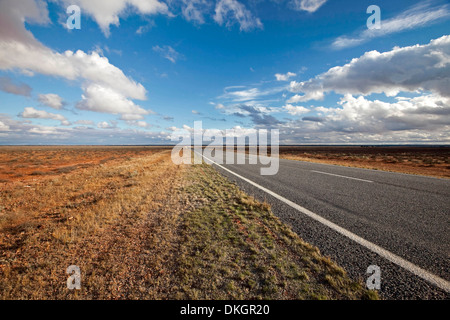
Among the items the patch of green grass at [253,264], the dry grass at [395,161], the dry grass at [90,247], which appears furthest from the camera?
the dry grass at [395,161]

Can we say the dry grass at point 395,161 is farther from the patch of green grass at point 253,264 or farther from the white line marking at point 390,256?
the patch of green grass at point 253,264

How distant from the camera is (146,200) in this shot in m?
5.84

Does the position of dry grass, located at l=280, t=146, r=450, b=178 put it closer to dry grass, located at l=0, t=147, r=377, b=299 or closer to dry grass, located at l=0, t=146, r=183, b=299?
dry grass, located at l=0, t=147, r=377, b=299

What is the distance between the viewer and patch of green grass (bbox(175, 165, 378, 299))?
6.98 feet

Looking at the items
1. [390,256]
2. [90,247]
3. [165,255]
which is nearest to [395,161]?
[390,256]

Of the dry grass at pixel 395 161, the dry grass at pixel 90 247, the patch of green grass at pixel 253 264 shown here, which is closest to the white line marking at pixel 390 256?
the patch of green grass at pixel 253 264

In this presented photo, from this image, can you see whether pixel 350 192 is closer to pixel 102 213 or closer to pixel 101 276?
pixel 101 276

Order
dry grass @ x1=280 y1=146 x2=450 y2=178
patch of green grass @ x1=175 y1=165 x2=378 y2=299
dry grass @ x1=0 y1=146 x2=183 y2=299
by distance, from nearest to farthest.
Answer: patch of green grass @ x1=175 y1=165 x2=378 y2=299, dry grass @ x1=0 y1=146 x2=183 y2=299, dry grass @ x1=280 y1=146 x2=450 y2=178

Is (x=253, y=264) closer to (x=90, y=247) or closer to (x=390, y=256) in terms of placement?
(x=390, y=256)

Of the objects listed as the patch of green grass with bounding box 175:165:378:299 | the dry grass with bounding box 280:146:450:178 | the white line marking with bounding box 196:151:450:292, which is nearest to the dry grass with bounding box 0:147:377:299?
the patch of green grass with bounding box 175:165:378:299

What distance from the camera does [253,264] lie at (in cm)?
264

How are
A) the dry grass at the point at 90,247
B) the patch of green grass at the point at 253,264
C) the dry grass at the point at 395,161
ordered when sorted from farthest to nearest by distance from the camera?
the dry grass at the point at 395,161
the dry grass at the point at 90,247
the patch of green grass at the point at 253,264

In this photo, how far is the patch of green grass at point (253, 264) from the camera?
2129mm
